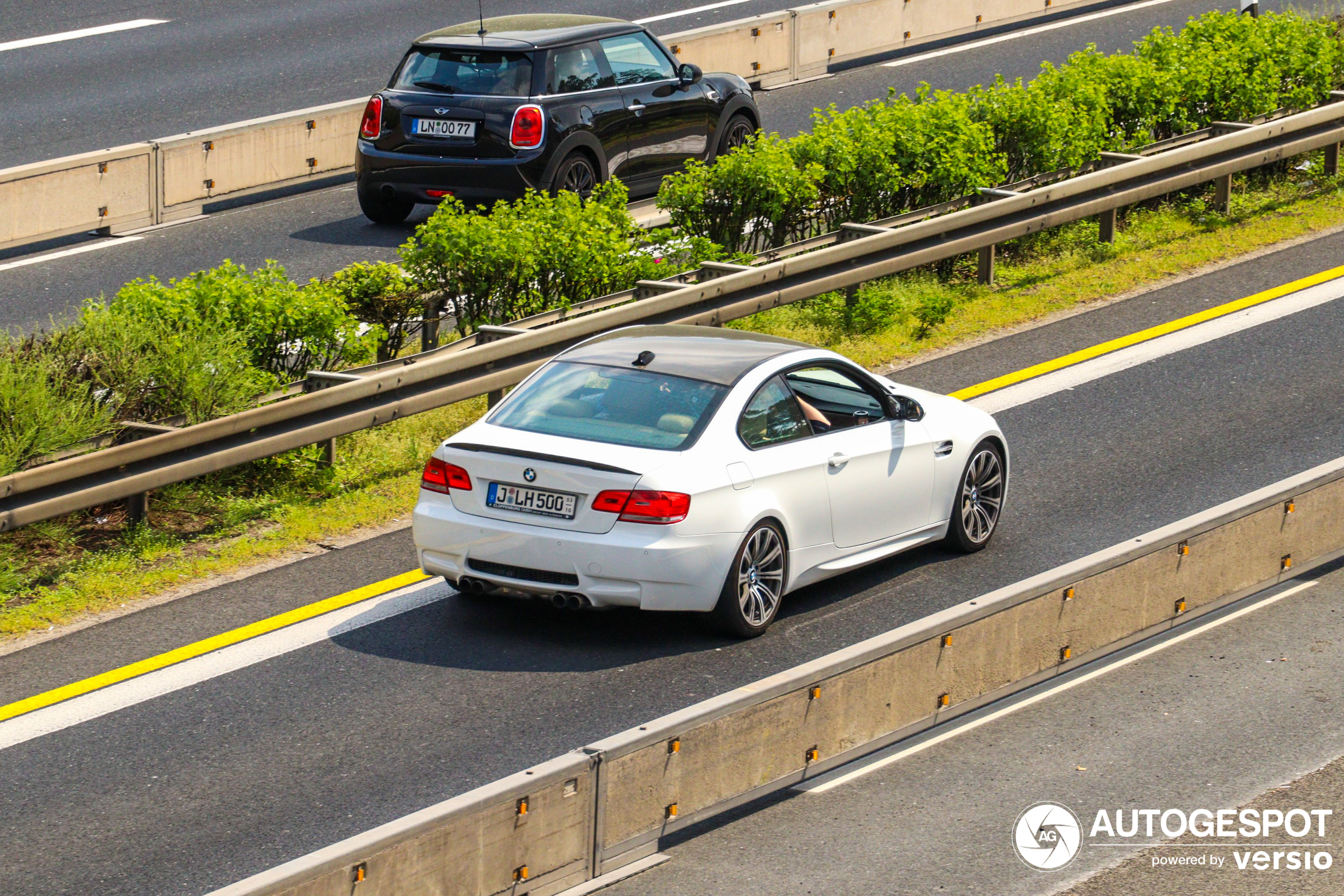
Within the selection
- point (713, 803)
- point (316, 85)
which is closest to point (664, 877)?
point (713, 803)

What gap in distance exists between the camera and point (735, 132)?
1916 cm

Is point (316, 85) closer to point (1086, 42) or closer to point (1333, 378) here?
point (1086, 42)

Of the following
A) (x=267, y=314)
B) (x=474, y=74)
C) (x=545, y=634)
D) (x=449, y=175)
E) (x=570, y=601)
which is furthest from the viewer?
(x=474, y=74)

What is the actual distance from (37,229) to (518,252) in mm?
5881

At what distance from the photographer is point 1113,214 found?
56.0 feet

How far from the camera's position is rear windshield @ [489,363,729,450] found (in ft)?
30.5

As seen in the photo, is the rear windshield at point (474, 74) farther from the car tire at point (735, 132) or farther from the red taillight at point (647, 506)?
the red taillight at point (647, 506)

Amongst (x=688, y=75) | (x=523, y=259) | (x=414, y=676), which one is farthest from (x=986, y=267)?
(x=414, y=676)

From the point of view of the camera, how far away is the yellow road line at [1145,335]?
14023mm

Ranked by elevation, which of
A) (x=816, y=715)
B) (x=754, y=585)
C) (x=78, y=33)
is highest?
(x=78, y=33)

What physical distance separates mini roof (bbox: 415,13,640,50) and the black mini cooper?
0.06ft

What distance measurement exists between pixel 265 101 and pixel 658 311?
10932mm

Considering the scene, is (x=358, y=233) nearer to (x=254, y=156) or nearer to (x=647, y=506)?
(x=254, y=156)

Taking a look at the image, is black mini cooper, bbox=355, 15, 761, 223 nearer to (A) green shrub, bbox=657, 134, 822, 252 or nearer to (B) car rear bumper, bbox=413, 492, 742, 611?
(A) green shrub, bbox=657, 134, 822, 252
